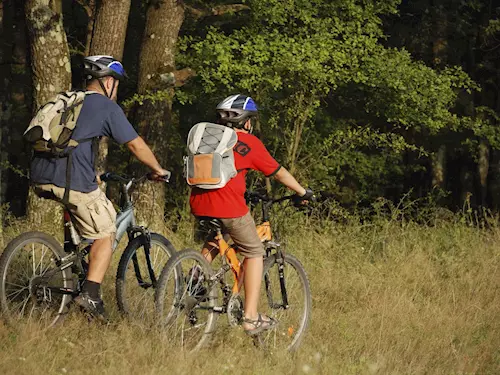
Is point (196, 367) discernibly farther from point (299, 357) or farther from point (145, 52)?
point (145, 52)

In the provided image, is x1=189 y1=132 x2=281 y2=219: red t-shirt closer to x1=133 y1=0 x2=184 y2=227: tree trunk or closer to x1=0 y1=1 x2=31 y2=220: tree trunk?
x1=133 y1=0 x2=184 y2=227: tree trunk

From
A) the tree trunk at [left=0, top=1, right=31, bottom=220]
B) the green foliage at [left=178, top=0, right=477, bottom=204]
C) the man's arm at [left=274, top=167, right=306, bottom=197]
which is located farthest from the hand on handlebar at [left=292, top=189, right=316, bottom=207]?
the tree trunk at [left=0, top=1, right=31, bottom=220]

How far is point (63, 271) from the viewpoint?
7215 mm

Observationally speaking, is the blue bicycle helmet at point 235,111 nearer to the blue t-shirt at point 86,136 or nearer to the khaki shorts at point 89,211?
the blue t-shirt at point 86,136

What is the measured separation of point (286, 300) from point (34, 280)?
200 cm

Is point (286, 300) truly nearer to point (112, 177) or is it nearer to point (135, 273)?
point (135, 273)

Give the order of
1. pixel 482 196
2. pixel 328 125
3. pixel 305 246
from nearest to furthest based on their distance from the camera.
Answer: pixel 305 246
pixel 328 125
pixel 482 196

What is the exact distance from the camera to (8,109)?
20.7 meters

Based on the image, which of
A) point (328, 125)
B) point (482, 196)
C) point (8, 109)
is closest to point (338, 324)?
point (328, 125)

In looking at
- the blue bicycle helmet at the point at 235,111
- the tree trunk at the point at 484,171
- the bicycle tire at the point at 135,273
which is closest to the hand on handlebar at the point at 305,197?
the blue bicycle helmet at the point at 235,111

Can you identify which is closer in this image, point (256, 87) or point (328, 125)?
point (256, 87)

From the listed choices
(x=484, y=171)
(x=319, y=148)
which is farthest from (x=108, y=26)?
(x=484, y=171)

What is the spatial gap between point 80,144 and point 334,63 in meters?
8.26

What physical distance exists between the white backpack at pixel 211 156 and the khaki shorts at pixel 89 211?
25.3 inches
